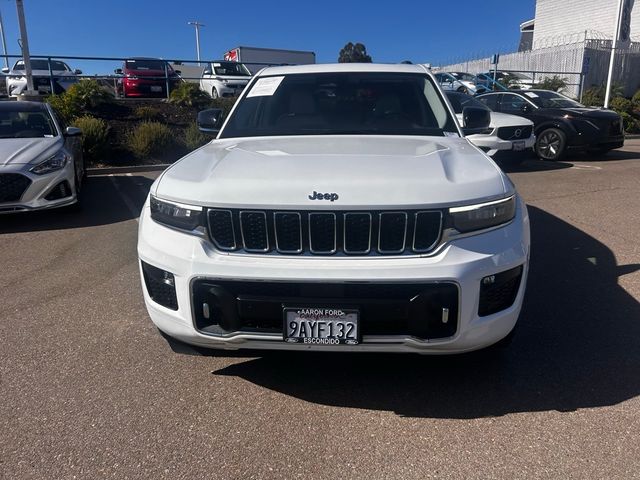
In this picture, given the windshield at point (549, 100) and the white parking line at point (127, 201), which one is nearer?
the white parking line at point (127, 201)

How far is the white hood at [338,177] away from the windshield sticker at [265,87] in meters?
1.13

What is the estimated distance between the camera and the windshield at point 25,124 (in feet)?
24.1

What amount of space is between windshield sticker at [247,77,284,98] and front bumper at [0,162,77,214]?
3476mm

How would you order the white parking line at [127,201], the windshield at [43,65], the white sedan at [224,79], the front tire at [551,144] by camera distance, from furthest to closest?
1. the white sedan at [224,79]
2. the windshield at [43,65]
3. the front tire at [551,144]
4. the white parking line at [127,201]

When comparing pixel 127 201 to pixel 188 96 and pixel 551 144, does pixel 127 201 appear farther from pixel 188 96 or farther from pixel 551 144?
pixel 551 144

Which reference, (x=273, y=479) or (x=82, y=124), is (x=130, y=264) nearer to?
(x=273, y=479)

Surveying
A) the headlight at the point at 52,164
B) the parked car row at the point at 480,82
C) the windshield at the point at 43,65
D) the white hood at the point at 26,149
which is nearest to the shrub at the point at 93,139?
the white hood at the point at 26,149

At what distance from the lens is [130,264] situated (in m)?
5.14

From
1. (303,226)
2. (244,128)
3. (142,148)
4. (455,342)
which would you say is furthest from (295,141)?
(142,148)

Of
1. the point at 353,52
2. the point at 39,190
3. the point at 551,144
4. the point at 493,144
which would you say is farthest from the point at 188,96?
the point at 353,52

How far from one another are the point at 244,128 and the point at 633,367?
9.94 feet

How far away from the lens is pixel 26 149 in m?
6.73

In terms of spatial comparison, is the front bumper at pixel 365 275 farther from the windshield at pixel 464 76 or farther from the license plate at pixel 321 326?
the windshield at pixel 464 76

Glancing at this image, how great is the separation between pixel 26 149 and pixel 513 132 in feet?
28.2
